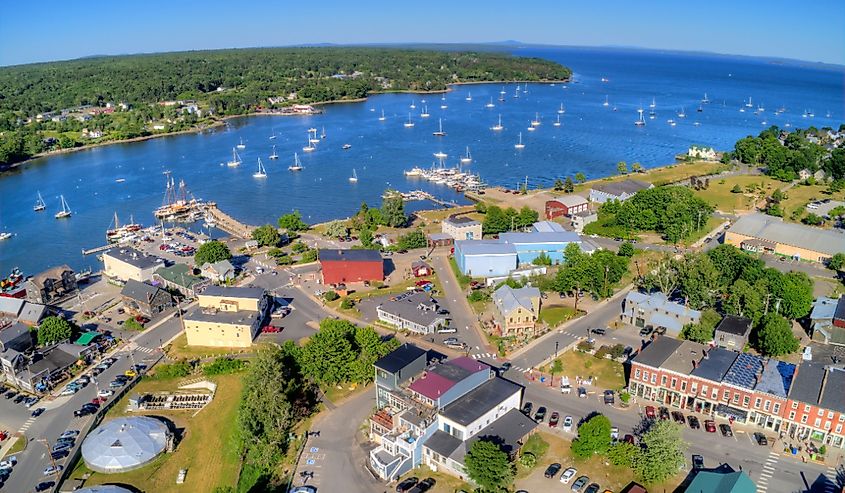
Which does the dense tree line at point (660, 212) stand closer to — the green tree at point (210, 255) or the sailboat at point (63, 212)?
the green tree at point (210, 255)

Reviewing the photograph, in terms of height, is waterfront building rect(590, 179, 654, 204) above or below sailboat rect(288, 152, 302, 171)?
above

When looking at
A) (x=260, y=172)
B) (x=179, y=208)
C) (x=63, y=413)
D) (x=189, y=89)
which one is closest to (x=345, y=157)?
(x=260, y=172)

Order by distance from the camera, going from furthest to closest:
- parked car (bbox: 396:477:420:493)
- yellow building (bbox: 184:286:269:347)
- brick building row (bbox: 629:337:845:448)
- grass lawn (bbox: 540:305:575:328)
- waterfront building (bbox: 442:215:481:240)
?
waterfront building (bbox: 442:215:481:240) → grass lawn (bbox: 540:305:575:328) → yellow building (bbox: 184:286:269:347) → brick building row (bbox: 629:337:845:448) → parked car (bbox: 396:477:420:493)

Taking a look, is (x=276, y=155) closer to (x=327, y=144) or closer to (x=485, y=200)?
(x=327, y=144)

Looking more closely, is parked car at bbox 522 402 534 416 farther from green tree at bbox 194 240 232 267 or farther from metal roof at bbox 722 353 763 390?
green tree at bbox 194 240 232 267

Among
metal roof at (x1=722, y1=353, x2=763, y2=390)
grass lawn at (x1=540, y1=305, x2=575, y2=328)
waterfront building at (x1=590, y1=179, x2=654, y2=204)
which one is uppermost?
waterfront building at (x1=590, y1=179, x2=654, y2=204)

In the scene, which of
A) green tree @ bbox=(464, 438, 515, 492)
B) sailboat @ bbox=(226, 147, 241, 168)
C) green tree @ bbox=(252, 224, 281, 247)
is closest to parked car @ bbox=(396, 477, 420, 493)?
green tree @ bbox=(464, 438, 515, 492)
